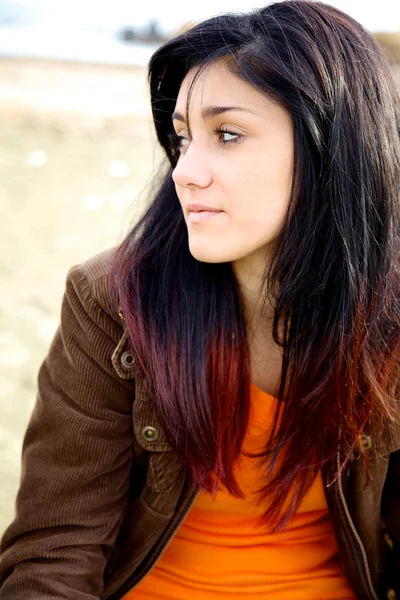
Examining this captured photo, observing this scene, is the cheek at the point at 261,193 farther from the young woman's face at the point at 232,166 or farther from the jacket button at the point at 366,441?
the jacket button at the point at 366,441

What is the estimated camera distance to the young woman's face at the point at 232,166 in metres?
1.83

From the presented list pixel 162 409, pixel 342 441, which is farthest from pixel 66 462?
pixel 342 441

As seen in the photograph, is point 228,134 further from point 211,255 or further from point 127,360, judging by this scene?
point 127,360

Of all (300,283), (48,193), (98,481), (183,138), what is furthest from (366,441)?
(48,193)

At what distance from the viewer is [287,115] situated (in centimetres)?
183

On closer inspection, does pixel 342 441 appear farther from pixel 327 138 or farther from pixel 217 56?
pixel 217 56

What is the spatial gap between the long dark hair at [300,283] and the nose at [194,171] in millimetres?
202

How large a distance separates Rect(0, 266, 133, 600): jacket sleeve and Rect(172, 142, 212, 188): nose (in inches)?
14.7

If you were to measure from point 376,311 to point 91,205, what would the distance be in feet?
17.4

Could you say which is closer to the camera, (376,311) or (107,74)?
(376,311)

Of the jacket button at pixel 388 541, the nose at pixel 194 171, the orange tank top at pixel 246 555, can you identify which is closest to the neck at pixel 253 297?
the orange tank top at pixel 246 555

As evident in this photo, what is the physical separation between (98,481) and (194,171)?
78 centimetres

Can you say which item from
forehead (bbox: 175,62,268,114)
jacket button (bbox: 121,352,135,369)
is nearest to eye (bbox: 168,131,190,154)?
forehead (bbox: 175,62,268,114)

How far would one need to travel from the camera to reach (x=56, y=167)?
26.2 ft
